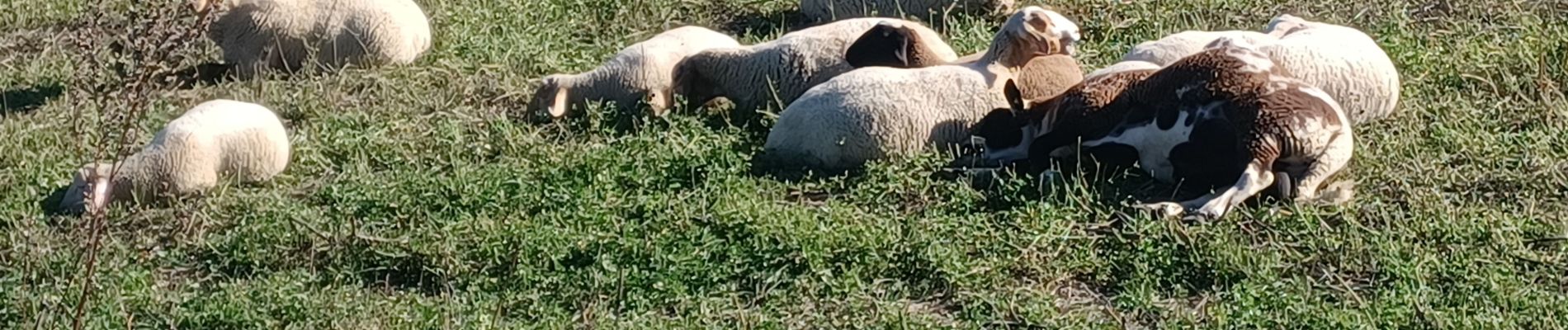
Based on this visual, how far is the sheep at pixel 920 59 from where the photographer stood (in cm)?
747

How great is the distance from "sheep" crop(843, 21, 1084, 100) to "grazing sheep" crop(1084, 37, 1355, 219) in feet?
2.40

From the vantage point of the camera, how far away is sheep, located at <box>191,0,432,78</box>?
29.2 feet

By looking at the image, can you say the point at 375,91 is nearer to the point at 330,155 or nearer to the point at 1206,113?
the point at 330,155

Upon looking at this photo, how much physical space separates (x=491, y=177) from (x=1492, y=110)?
11.2 ft

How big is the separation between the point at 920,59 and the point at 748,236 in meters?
1.50

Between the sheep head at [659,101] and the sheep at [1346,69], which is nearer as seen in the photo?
the sheep at [1346,69]

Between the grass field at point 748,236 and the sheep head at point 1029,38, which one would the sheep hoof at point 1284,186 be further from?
the sheep head at point 1029,38

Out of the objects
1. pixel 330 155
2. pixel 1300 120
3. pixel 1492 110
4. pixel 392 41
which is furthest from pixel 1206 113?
pixel 392 41

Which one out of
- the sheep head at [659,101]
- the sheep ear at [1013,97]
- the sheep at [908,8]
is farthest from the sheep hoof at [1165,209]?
the sheep at [908,8]

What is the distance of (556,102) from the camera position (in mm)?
8016

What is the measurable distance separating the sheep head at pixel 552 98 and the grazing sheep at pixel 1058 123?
1723 mm

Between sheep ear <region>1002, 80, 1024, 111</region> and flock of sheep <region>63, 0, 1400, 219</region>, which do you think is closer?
flock of sheep <region>63, 0, 1400, 219</region>

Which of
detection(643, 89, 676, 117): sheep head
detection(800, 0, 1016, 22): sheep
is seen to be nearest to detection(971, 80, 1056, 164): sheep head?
detection(643, 89, 676, 117): sheep head

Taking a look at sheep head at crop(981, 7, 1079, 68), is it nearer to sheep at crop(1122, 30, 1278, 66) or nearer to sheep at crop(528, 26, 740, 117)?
sheep at crop(1122, 30, 1278, 66)
